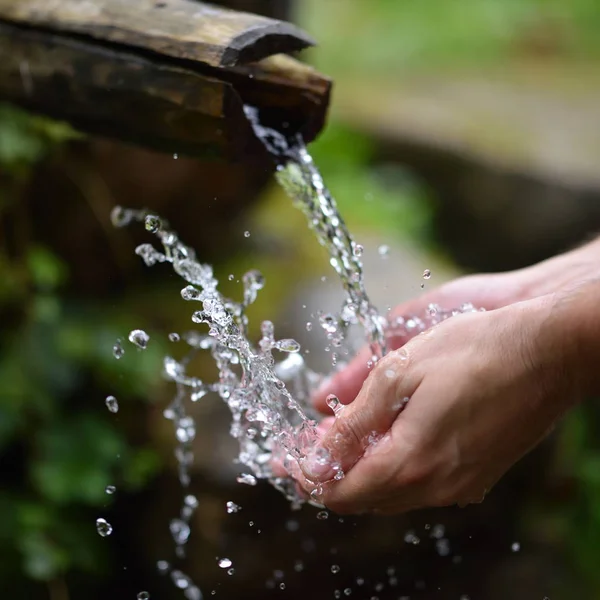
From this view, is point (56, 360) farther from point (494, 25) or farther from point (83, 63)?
point (494, 25)

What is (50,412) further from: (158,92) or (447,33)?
(447,33)

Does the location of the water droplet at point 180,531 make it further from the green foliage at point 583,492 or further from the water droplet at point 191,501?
the green foliage at point 583,492

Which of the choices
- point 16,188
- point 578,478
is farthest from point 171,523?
point 578,478

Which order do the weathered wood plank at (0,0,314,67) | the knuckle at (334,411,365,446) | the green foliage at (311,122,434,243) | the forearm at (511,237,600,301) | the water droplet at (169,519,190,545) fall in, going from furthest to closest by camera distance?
the green foliage at (311,122,434,243) → the water droplet at (169,519,190,545) → the forearm at (511,237,600,301) → the weathered wood plank at (0,0,314,67) → the knuckle at (334,411,365,446)

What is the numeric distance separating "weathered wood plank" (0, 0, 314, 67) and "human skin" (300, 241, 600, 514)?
52 cm

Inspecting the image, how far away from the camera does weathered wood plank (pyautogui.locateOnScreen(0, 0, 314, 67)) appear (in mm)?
1104

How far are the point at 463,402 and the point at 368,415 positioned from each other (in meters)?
0.13

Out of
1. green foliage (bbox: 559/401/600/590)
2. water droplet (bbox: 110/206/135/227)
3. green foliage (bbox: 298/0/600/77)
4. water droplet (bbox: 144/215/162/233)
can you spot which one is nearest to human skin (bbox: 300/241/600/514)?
water droplet (bbox: 144/215/162/233)

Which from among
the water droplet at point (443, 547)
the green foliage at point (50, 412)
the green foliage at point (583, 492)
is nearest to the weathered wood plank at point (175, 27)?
the green foliage at point (50, 412)

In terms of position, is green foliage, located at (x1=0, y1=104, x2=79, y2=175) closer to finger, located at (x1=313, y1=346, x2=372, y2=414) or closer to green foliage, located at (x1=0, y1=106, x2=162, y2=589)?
green foliage, located at (x1=0, y1=106, x2=162, y2=589)

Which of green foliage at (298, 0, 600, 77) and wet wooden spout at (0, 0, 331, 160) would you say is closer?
wet wooden spout at (0, 0, 331, 160)

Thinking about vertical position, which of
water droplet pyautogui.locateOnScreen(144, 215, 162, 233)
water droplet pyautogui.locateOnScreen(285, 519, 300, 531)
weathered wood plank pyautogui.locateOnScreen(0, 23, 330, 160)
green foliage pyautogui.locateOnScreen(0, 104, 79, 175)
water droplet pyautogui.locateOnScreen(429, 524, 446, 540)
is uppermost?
weathered wood plank pyautogui.locateOnScreen(0, 23, 330, 160)

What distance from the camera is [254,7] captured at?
257cm

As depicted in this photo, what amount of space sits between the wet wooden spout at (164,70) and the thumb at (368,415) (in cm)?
48
